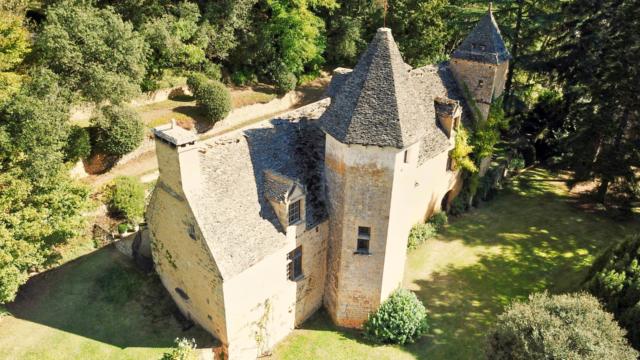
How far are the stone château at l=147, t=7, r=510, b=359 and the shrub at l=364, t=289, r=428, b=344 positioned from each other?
615 mm

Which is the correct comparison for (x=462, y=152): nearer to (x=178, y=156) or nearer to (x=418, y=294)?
(x=418, y=294)

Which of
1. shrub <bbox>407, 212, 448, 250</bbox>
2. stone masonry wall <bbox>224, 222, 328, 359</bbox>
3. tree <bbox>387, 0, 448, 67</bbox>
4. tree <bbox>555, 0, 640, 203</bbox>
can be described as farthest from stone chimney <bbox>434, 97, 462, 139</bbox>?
tree <bbox>387, 0, 448, 67</bbox>

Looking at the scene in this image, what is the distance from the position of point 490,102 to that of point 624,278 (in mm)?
17360

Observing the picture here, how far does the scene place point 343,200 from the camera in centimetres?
2439

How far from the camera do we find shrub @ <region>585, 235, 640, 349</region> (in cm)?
2234

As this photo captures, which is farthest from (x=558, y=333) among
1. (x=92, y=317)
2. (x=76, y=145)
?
(x=76, y=145)

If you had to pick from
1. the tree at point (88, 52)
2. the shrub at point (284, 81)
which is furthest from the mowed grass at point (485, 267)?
the shrub at point (284, 81)

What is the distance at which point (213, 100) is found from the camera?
48.7 m

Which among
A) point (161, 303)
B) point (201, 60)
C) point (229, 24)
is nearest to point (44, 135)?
point (161, 303)

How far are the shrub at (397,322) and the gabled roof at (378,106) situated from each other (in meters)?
9.50

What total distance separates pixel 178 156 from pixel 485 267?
75.0ft

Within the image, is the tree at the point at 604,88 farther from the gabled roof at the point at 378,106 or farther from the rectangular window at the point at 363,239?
the rectangular window at the point at 363,239

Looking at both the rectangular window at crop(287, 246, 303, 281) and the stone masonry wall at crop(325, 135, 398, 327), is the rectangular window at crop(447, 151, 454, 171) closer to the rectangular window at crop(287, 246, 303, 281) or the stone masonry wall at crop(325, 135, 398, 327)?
the stone masonry wall at crop(325, 135, 398, 327)

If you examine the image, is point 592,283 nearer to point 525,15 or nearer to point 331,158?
point 331,158
